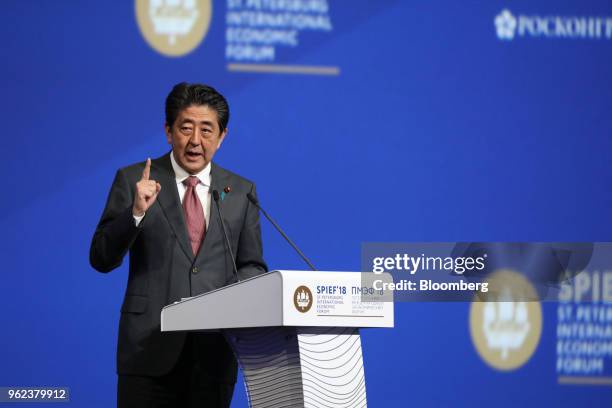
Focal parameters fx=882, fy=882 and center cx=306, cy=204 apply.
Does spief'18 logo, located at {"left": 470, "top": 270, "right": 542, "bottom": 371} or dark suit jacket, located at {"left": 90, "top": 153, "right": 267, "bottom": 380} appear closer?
dark suit jacket, located at {"left": 90, "top": 153, "right": 267, "bottom": 380}

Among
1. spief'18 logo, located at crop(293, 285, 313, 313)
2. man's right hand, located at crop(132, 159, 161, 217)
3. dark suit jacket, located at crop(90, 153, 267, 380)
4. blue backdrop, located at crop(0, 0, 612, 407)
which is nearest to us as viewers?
spief'18 logo, located at crop(293, 285, 313, 313)

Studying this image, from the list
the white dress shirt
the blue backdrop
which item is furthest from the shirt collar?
the blue backdrop

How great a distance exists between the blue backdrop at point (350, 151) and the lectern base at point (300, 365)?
1.87m

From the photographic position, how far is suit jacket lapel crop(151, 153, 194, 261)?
246 cm

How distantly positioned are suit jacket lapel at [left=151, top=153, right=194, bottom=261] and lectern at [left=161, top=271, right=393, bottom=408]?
30 cm

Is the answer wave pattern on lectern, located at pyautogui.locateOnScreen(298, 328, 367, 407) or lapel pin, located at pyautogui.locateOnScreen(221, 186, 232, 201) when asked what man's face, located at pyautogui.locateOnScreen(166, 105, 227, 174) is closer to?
lapel pin, located at pyautogui.locateOnScreen(221, 186, 232, 201)

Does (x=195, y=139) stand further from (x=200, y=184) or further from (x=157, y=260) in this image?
(x=157, y=260)

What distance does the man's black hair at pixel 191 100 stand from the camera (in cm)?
258

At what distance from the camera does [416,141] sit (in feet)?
13.9

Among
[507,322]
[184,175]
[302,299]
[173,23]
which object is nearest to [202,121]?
[184,175]

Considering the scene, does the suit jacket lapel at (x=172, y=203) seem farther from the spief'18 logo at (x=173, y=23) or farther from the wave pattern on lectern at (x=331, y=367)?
the spief'18 logo at (x=173, y=23)

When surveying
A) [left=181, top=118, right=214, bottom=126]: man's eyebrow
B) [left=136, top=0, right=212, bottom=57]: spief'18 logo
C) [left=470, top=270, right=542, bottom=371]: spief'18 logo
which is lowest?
[left=470, top=270, right=542, bottom=371]: spief'18 logo

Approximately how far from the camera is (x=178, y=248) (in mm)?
2447

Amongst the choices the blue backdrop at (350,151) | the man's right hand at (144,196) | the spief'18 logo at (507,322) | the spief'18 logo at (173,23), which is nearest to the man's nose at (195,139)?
the man's right hand at (144,196)
